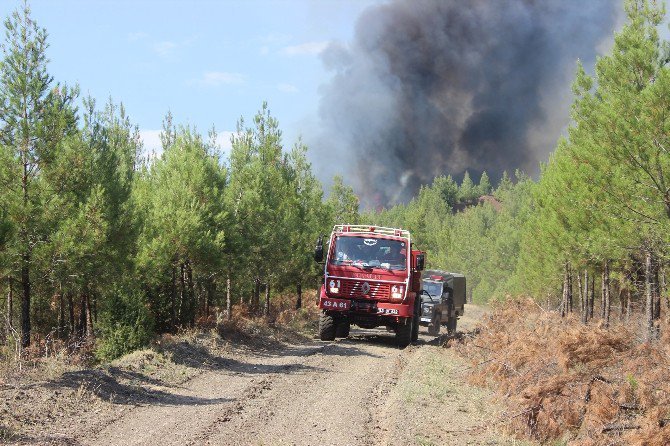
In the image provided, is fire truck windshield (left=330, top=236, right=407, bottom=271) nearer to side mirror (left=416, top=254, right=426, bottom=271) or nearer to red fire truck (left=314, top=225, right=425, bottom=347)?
red fire truck (left=314, top=225, right=425, bottom=347)

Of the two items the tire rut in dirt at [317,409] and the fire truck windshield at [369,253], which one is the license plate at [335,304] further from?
the tire rut in dirt at [317,409]

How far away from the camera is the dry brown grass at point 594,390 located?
24.1 feet

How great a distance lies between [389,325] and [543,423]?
10.9m

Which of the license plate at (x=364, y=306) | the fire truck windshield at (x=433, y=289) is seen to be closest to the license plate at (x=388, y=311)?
the license plate at (x=364, y=306)

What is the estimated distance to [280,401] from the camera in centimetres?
1017

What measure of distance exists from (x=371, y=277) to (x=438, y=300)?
26.4 ft

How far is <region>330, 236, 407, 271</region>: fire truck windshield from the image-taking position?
59.7 feet

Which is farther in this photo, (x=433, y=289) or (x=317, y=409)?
(x=433, y=289)

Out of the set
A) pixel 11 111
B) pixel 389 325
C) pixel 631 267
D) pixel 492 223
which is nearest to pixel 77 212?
pixel 11 111

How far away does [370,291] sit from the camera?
18047 millimetres

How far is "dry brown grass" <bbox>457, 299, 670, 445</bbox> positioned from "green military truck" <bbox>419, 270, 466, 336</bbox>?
13876 mm

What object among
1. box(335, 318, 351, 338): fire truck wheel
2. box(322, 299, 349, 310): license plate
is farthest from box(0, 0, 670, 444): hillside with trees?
box(335, 318, 351, 338): fire truck wheel

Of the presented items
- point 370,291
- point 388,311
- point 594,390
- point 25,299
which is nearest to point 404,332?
point 388,311

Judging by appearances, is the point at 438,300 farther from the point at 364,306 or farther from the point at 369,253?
the point at 364,306
